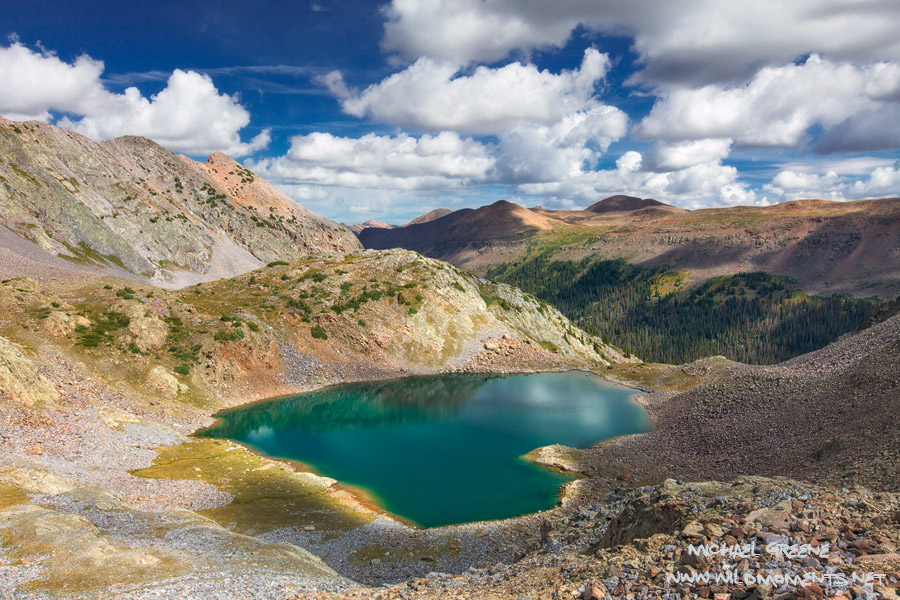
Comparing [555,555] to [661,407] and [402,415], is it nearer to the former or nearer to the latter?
[402,415]

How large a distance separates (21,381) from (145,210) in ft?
342

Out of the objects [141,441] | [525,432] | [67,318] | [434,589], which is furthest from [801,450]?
[67,318]

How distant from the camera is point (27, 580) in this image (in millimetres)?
18109

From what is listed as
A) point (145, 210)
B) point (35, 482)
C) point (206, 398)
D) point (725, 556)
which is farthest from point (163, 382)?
point (145, 210)

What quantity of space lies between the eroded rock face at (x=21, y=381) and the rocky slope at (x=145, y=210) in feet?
220

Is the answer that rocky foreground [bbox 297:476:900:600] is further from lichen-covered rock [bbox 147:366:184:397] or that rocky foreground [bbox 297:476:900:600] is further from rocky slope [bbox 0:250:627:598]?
lichen-covered rock [bbox 147:366:184:397]

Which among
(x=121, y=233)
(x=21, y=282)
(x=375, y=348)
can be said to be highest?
(x=121, y=233)

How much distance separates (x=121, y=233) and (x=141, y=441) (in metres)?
96.3

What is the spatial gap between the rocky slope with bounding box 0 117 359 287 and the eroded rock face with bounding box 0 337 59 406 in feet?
220

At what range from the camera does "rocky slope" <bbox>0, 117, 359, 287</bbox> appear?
4272 inches

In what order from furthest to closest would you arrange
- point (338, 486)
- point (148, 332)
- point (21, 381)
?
point (148, 332) → point (21, 381) → point (338, 486)

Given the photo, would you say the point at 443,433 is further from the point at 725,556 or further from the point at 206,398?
the point at 725,556

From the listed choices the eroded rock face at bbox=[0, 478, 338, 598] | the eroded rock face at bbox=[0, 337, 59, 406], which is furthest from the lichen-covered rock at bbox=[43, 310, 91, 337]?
the eroded rock face at bbox=[0, 478, 338, 598]

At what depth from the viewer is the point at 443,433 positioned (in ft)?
209
